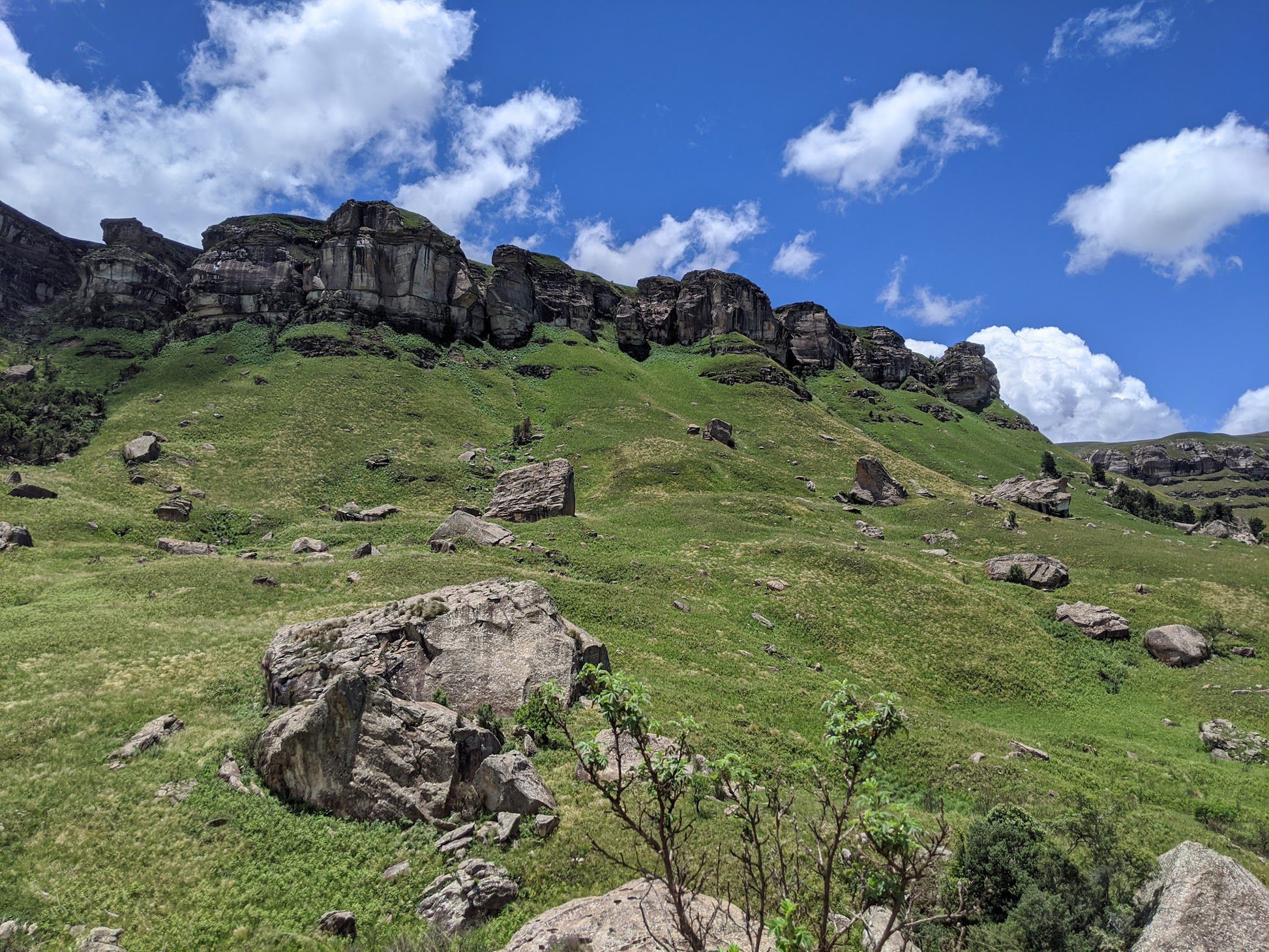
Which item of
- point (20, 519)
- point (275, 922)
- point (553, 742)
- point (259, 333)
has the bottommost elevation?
point (275, 922)

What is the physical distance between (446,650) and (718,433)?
69080mm

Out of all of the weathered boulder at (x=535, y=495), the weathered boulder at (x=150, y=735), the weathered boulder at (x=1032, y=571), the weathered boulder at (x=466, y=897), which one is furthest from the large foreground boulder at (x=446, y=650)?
the weathered boulder at (x=1032, y=571)

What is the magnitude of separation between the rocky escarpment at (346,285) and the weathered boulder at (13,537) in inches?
2833

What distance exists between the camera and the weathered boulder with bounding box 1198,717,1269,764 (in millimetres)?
23156

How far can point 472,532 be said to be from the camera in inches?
1673

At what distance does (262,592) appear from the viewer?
101 ft

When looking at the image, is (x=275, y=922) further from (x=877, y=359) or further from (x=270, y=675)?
(x=877, y=359)

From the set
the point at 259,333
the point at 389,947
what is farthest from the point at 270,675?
the point at 259,333

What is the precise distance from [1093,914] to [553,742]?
44.4 ft

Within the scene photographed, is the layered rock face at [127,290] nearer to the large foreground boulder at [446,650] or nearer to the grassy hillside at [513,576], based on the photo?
the grassy hillside at [513,576]

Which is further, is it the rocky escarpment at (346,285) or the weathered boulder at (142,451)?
the rocky escarpment at (346,285)

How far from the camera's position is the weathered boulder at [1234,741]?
23.2m

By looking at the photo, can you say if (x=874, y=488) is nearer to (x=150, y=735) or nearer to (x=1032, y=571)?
(x=1032, y=571)

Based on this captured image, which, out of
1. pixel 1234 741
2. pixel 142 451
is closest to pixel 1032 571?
pixel 1234 741
